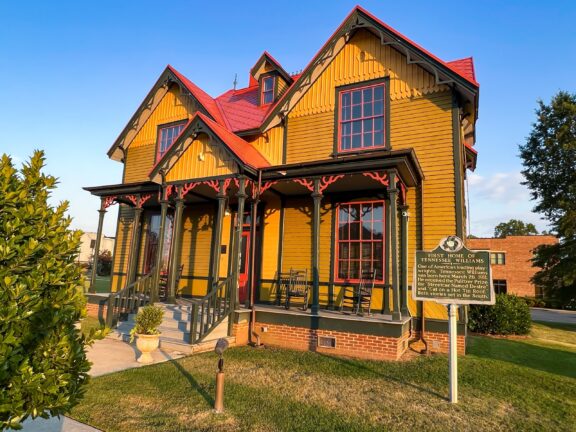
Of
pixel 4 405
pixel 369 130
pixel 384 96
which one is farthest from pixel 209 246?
pixel 4 405

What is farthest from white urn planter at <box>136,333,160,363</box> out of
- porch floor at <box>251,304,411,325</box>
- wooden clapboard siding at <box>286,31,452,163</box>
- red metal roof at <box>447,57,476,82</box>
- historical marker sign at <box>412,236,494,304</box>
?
red metal roof at <box>447,57,476,82</box>

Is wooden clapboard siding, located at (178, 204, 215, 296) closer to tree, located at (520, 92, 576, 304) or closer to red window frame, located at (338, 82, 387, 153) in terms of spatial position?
red window frame, located at (338, 82, 387, 153)

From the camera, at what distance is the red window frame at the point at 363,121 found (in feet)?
34.9

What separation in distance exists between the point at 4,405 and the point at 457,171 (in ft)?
32.0

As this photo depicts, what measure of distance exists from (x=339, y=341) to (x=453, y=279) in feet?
10.9

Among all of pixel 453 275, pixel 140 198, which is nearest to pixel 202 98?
pixel 140 198

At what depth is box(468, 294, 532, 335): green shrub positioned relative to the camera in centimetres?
1261

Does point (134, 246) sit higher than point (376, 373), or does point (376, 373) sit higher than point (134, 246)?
point (134, 246)

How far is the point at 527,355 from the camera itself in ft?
30.8

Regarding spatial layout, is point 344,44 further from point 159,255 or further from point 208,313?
point 208,313

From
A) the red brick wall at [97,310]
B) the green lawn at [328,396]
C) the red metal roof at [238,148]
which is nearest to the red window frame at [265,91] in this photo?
the red metal roof at [238,148]

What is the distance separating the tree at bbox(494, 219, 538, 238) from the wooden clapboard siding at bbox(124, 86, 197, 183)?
85631 millimetres

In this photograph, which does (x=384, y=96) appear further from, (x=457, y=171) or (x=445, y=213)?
(x=445, y=213)

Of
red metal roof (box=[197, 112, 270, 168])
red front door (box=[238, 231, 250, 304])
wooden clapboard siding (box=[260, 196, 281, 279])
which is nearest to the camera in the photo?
red metal roof (box=[197, 112, 270, 168])
